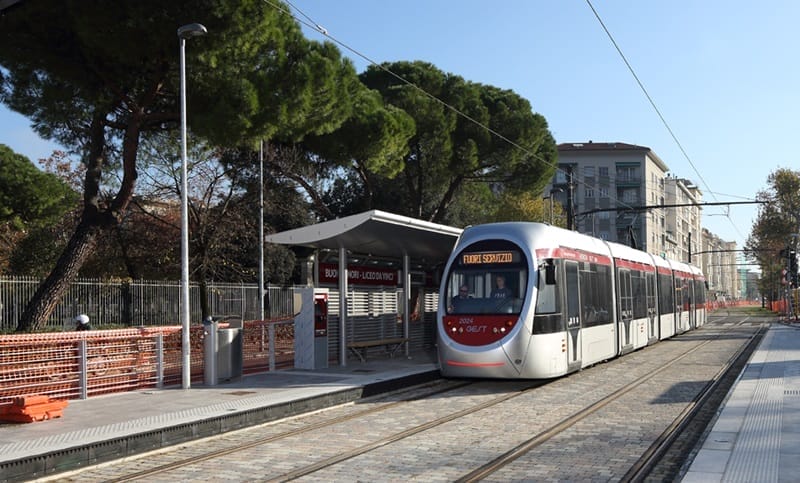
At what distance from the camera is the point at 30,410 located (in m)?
10.6

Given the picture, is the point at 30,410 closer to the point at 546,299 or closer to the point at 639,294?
the point at 546,299

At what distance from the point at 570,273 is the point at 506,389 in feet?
8.88

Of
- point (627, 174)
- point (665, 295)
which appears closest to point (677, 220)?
point (627, 174)

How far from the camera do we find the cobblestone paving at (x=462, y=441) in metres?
7.86

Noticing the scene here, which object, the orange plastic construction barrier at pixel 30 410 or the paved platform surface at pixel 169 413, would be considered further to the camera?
the orange plastic construction barrier at pixel 30 410

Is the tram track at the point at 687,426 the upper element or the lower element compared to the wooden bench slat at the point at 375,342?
lower

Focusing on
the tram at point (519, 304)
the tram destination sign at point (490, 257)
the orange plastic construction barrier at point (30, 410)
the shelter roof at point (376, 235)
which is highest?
the shelter roof at point (376, 235)

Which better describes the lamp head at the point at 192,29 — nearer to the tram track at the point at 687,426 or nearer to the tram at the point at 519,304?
the tram at the point at 519,304

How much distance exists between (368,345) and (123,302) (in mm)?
10924

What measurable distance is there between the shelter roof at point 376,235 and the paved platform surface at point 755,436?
673 cm

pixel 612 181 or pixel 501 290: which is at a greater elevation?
pixel 612 181

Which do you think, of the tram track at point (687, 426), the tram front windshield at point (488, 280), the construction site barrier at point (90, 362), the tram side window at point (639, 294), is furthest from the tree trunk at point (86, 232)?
the tram track at point (687, 426)

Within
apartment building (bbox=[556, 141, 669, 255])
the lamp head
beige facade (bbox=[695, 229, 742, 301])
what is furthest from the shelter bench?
beige facade (bbox=[695, 229, 742, 301])

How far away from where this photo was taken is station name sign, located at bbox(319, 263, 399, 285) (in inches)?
704
